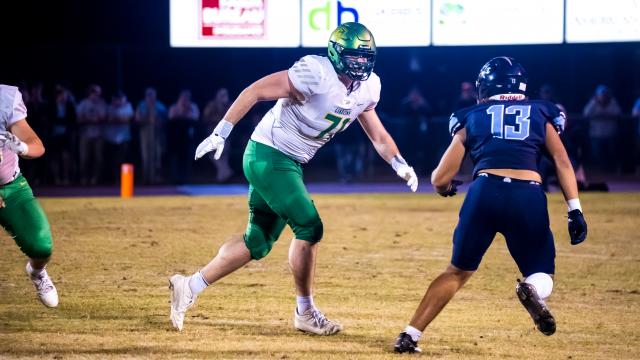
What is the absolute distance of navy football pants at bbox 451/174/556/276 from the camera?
5.85 m

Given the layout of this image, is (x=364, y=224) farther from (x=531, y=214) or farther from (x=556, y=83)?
(x=556, y=83)

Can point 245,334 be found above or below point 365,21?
below

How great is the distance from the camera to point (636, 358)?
20.1 ft

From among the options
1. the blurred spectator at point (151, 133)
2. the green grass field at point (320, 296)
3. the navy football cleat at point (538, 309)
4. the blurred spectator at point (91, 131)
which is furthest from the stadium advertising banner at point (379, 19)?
the navy football cleat at point (538, 309)

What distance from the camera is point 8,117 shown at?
7.08 m

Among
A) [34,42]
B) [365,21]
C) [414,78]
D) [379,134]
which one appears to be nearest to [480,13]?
[365,21]

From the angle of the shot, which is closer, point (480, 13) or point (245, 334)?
point (245, 334)

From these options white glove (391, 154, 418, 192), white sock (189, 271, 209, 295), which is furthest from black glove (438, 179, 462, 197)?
white sock (189, 271, 209, 295)

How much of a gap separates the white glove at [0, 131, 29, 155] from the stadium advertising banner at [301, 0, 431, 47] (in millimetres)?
13486

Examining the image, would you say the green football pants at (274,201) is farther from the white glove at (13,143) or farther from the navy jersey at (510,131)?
the white glove at (13,143)

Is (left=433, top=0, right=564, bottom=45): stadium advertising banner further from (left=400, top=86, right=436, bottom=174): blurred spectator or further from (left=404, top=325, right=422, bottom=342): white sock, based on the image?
(left=404, top=325, right=422, bottom=342): white sock

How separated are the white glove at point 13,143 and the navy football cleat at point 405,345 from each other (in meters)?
2.68

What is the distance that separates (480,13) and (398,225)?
829 centimetres

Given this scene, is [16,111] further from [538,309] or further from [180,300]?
[538,309]
